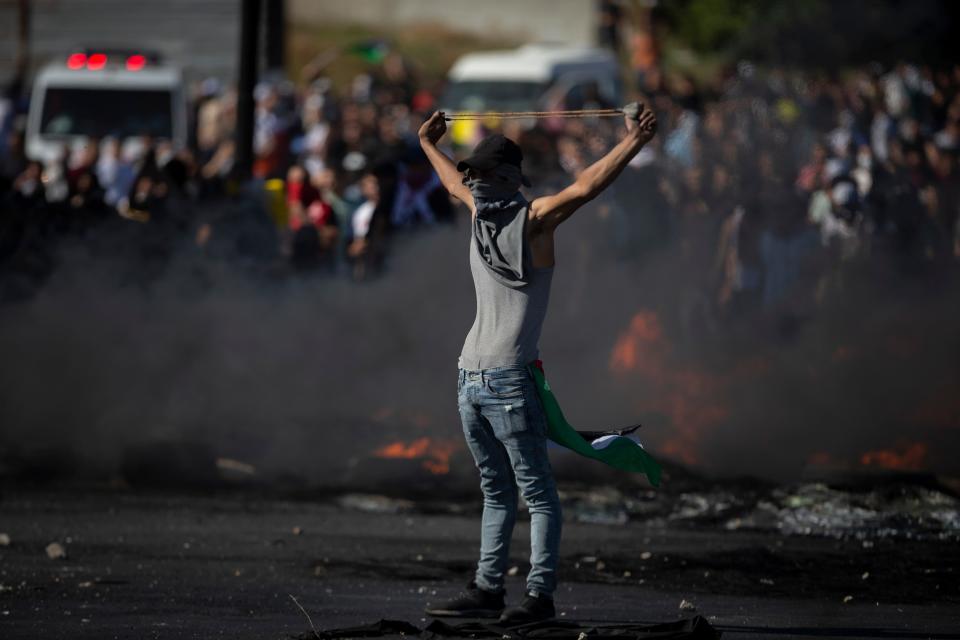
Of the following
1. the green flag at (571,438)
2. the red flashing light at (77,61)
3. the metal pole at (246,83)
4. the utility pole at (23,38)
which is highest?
the utility pole at (23,38)

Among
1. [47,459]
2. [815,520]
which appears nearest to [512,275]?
[815,520]

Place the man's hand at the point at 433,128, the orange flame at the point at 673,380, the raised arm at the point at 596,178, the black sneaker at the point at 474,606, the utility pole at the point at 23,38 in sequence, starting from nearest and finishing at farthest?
the raised arm at the point at 596,178
the black sneaker at the point at 474,606
the man's hand at the point at 433,128
the orange flame at the point at 673,380
the utility pole at the point at 23,38

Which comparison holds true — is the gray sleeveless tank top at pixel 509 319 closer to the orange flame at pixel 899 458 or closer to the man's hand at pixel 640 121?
the man's hand at pixel 640 121

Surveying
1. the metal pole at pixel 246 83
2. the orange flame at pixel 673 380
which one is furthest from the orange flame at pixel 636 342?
the metal pole at pixel 246 83

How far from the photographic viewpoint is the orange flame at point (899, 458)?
9.84 metres

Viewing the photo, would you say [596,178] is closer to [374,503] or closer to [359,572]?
[359,572]

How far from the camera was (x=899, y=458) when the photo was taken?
9969 millimetres

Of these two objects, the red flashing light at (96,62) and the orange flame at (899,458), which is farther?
A: the red flashing light at (96,62)

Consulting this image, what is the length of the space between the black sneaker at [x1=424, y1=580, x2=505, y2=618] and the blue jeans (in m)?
0.03

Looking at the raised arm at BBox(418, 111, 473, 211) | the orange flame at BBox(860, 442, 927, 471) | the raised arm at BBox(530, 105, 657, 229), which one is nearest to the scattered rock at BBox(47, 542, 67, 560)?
the raised arm at BBox(418, 111, 473, 211)

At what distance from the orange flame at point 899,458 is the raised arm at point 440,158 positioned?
419 centimetres

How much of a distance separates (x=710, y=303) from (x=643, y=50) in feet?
60.9

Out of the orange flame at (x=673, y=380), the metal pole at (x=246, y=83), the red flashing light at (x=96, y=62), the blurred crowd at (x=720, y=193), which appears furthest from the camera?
the red flashing light at (x=96, y=62)

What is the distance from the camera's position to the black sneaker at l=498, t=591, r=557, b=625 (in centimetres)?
Answer: 602
